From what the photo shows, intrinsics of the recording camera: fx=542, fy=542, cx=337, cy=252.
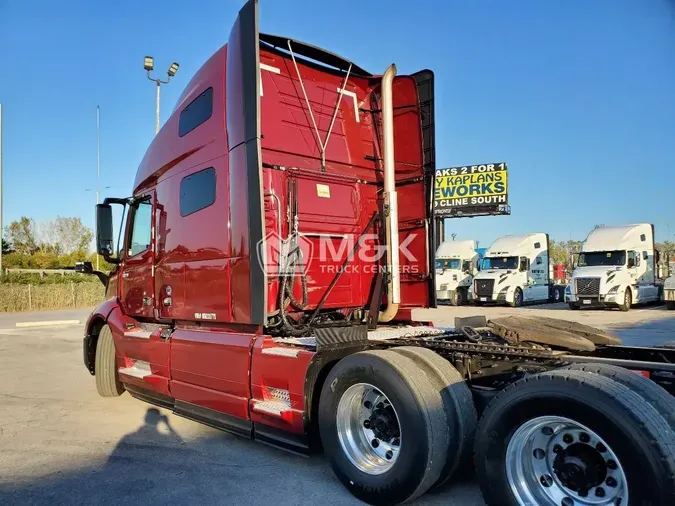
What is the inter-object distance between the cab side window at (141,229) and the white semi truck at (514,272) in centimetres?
2196

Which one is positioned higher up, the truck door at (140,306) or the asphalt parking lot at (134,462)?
the truck door at (140,306)

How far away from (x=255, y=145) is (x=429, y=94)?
240cm

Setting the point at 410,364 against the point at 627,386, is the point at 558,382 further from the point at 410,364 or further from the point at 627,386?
the point at 410,364

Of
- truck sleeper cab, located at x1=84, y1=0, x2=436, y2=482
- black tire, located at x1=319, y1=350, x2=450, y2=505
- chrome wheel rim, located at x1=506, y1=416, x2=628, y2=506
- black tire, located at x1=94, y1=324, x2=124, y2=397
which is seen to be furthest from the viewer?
black tire, located at x1=94, y1=324, x2=124, y2=397

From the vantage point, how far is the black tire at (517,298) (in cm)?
2672

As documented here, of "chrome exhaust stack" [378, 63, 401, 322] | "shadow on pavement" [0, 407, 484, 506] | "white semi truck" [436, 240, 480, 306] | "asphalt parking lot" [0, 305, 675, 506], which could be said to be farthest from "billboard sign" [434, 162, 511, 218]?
"shadow on pavement" [0, 407, 484, 506]

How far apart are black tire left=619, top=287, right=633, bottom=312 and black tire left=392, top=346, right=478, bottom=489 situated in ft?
71.5

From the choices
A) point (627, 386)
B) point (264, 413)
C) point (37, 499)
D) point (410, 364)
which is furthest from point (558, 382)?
point (37, 499)

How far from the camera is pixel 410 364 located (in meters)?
3.82

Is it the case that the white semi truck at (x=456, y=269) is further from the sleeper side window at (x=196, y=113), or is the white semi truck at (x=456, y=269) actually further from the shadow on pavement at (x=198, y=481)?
the shadow on pavement at (x=198, y=481)

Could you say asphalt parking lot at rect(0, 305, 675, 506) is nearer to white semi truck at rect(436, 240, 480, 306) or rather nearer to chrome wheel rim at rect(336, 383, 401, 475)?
chrome wheel rim at rect(336, 383, 401, 475)

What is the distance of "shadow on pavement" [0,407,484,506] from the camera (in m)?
3.96

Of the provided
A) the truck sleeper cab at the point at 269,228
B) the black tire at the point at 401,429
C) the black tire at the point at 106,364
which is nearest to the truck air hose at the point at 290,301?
the truck sleeper cab at the point at 269,228

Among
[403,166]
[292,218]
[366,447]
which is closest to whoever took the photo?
[366,447]
